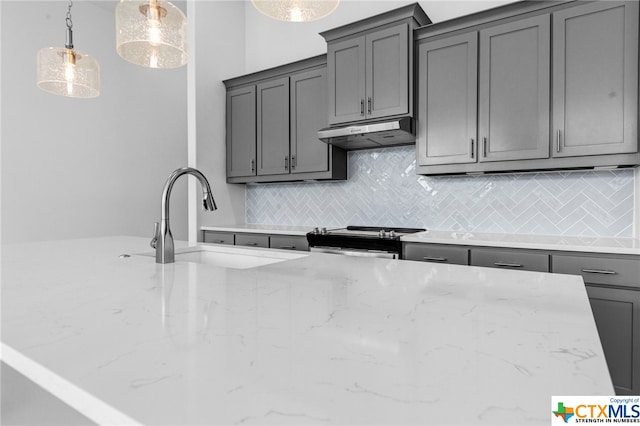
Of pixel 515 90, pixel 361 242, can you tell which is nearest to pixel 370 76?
pixel 515 90

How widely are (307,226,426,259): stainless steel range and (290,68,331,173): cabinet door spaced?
2.50ft

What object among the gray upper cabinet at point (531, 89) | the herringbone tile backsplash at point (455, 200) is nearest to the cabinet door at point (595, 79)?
the gray upper cabinet at point (531, 89)

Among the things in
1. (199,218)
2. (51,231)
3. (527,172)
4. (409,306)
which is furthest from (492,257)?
(51,231)

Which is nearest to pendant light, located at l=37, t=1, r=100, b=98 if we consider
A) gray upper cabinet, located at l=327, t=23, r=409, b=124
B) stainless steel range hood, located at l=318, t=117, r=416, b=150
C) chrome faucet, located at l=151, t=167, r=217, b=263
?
chrome faucet, located at l=151, t=167, r=217, b=263

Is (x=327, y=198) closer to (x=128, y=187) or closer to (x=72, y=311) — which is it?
(x=128, y=187)

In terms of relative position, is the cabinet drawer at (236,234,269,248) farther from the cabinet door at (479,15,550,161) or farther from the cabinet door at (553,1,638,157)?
the cabinet door at (553,1,638,157)

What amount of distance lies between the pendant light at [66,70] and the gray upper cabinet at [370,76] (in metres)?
1.82

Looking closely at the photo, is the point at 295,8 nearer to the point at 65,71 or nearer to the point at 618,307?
the point at 65,71

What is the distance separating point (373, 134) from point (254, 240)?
1483mm

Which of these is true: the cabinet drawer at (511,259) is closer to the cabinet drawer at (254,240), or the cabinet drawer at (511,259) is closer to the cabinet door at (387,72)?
the cabinet door at (387,72)

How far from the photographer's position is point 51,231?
4016mm

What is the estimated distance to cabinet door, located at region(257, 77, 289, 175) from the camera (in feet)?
12.3

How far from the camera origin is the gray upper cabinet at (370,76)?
9.70ft

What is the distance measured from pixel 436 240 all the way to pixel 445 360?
2.09 meters
